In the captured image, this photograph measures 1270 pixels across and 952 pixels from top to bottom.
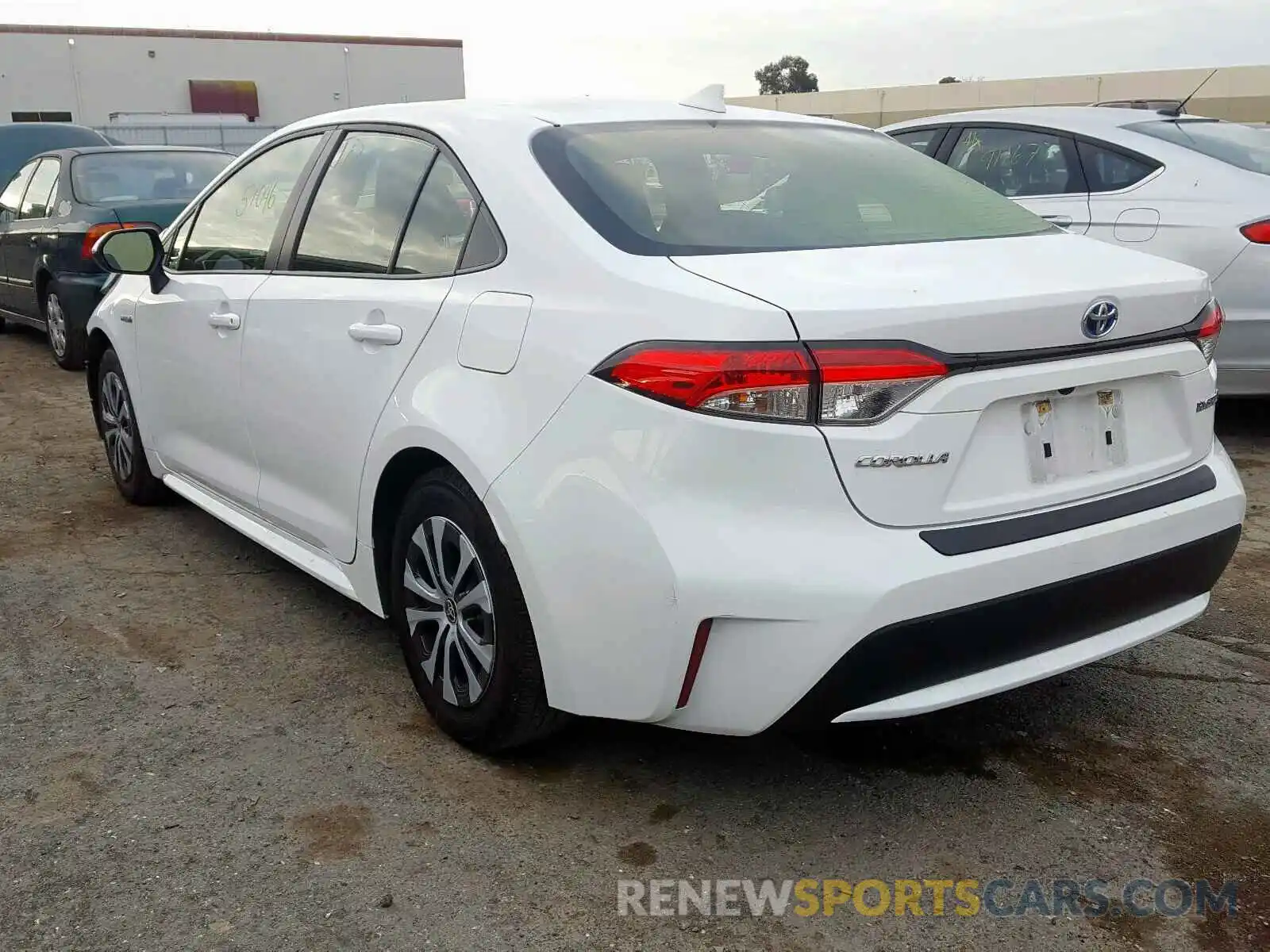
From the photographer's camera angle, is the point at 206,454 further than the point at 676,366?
Yes

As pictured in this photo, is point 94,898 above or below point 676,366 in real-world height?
below

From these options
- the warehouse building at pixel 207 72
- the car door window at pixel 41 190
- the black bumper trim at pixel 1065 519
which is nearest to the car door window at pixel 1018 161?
the black bumper trim at pixel 1065 519

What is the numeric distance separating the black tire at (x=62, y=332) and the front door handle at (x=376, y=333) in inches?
234

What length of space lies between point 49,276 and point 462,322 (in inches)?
267

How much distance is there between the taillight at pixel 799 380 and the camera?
90.2 inches

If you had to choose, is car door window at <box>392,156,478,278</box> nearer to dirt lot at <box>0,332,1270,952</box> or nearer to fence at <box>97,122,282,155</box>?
dirt lot at <box>0,332,1270,952</box>

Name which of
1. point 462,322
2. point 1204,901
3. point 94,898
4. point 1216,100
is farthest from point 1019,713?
point 1216,100

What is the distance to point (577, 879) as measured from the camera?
254 cm

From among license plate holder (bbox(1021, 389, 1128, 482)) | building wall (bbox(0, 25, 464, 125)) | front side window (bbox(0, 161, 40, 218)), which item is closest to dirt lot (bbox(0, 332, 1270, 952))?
license plate holder (bbox(1021, 389, 1128, 482))

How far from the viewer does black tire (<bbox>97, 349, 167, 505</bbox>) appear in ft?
16.3

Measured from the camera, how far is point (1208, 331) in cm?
284

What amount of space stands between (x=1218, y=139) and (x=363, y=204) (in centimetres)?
458

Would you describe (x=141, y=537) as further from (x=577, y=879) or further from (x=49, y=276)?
(x=49, y=276)

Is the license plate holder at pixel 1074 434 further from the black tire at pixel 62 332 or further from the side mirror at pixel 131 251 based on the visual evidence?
the black tire at pixel 62 332
